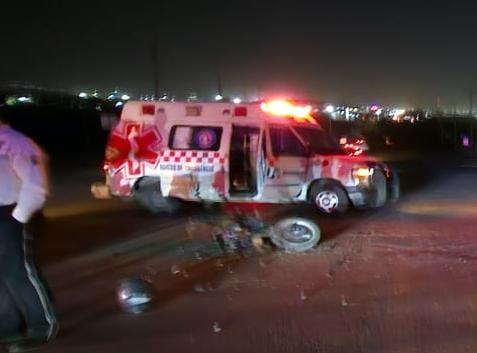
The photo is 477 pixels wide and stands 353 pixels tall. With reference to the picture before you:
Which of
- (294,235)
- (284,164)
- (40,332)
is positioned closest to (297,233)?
(294,235)

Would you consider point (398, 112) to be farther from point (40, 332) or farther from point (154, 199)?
point (40, 332)

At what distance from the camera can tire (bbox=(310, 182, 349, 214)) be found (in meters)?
13.5

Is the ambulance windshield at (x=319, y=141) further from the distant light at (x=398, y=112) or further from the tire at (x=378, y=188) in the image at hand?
the distant light at (x=398, y=112)

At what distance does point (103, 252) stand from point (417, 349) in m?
5.17

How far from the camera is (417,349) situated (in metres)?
5.32

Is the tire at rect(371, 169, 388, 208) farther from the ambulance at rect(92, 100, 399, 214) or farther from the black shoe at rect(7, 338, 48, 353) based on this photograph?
the black shoe at rect(7, 338, 48, 353)

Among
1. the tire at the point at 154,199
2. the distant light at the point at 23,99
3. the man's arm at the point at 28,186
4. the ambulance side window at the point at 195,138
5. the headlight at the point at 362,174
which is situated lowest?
the tire at the point at 154,199

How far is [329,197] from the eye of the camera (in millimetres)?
13508

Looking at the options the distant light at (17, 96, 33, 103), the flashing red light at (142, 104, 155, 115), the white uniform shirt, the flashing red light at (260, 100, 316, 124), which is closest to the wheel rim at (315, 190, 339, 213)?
the flashing red light at (260, 100, 316, 124)

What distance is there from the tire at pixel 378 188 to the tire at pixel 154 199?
3.66 meters

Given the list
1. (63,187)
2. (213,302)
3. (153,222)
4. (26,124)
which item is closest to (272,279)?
(213,302)

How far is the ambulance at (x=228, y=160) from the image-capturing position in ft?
43.8

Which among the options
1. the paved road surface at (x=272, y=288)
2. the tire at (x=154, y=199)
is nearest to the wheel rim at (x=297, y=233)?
the paved road surface at (x=272, y=288)

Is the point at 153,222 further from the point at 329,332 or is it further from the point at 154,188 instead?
the point at 329,332
